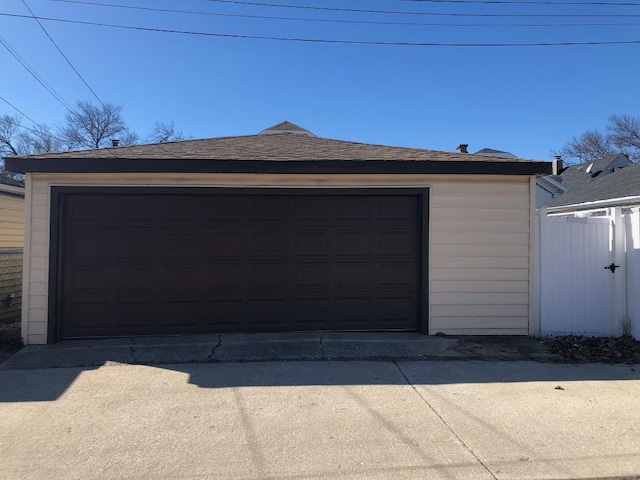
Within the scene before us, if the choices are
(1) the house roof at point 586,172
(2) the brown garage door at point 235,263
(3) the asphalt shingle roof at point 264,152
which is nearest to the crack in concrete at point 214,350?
(2) the brown garage door at point 235,263

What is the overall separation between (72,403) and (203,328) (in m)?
2.55

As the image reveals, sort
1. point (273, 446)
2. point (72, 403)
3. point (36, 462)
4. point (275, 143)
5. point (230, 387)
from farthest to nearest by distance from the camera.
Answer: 1. point (275, 143)
2. point (230, 387)
3. point (72, 403)
4. point (273, 446)
5. point (36, 462)

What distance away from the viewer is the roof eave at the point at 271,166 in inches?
247

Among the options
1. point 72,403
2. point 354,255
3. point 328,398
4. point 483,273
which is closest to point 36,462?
point 72,403

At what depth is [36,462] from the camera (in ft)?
10.5

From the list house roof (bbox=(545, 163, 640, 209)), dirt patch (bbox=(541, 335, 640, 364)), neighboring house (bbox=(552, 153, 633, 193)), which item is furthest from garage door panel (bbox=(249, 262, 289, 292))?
neighboring house (bbox=(552, 153, 633, 193))

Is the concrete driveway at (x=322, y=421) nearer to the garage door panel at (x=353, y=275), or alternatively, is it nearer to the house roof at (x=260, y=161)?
the garage door panel at (x=353, y=275)

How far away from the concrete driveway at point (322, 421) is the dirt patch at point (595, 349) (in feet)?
1.14

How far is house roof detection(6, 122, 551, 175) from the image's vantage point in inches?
248

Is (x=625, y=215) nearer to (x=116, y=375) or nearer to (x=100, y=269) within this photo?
(x=116, y=375)

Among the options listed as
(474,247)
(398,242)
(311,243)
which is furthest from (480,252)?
(311,243)

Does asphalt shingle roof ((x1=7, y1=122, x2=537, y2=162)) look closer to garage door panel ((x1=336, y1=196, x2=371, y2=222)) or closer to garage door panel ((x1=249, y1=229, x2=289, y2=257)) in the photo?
garage door panel ((x1=336, y1=196, x2=371, y2=222))

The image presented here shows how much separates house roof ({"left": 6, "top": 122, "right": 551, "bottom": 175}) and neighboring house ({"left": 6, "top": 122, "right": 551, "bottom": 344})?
1.2 inches

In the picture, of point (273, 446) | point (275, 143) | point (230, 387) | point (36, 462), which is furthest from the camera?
point (275, 143)
